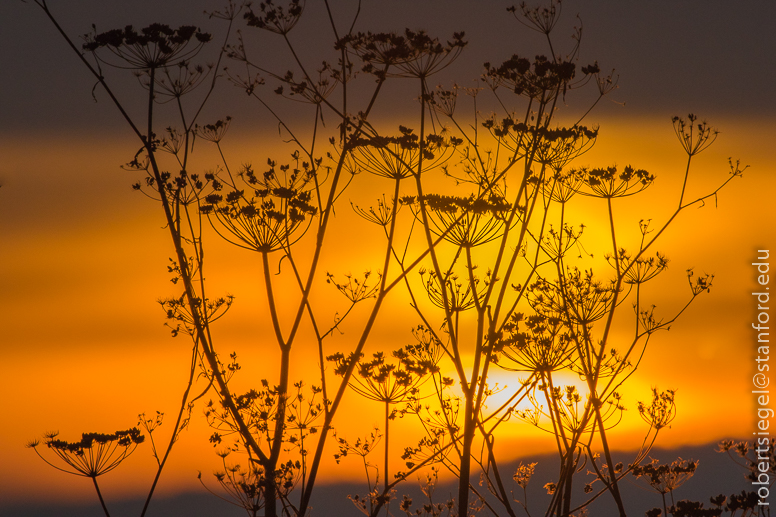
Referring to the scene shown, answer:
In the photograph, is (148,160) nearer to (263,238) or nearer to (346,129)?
(263,238)

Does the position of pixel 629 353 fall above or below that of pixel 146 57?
below

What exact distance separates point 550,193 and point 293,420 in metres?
5.80

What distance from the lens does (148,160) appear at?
1169cm

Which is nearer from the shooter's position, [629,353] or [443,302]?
[443,302]

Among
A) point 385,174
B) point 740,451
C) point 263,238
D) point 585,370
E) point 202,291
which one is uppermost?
point 385,174

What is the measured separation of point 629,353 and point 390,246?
5378 mm

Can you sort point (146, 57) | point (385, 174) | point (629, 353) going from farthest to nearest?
point (629, 353) < point (385, 174) < point (146, 57)

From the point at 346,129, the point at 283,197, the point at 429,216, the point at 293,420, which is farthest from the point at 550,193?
the point at 293,420

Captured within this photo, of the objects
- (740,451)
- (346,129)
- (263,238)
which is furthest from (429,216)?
(740,451)

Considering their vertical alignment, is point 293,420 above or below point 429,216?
below

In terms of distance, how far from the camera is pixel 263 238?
11703 mm

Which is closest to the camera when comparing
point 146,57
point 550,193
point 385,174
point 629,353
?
point 146,57

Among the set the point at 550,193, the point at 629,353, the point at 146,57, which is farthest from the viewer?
the point at 629,353

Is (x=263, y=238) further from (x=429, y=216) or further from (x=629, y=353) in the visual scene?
(x=629, y=353)
